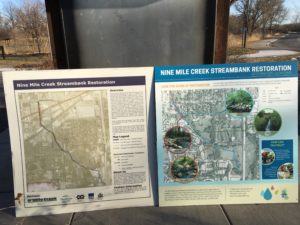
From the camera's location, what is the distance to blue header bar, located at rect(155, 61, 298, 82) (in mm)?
3113

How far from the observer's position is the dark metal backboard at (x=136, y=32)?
12.2 feet

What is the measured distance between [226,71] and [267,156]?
3.05 feet

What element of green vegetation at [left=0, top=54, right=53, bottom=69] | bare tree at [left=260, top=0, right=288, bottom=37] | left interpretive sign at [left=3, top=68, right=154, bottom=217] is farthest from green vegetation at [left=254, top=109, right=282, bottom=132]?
bare tree at [left=260, top=0, right=288, bottom=37]

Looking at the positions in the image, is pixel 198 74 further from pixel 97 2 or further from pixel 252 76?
pixel 97 2

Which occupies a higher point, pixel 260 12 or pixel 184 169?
pixel 260 12

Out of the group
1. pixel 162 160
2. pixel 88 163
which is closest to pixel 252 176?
pixel 162 160

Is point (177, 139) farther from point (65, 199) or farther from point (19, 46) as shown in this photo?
point (19, 46)

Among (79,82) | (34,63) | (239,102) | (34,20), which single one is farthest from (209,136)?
(34,20)

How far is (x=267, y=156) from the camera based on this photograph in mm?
3242

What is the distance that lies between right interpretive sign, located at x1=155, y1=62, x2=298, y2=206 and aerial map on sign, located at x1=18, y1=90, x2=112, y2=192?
22.4 inches

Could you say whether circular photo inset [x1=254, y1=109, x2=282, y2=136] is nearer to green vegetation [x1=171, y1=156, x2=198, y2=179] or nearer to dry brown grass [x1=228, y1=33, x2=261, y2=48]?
green vegetation [x1=171, y1=156, x2=198, y2=179]

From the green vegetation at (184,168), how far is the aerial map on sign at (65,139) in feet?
2.11

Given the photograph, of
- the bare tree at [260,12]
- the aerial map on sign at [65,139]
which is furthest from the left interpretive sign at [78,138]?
the bare tree at [260,12]

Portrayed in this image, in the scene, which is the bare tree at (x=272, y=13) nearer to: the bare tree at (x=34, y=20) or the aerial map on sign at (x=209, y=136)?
the bare tree at (x=34, y=20)
